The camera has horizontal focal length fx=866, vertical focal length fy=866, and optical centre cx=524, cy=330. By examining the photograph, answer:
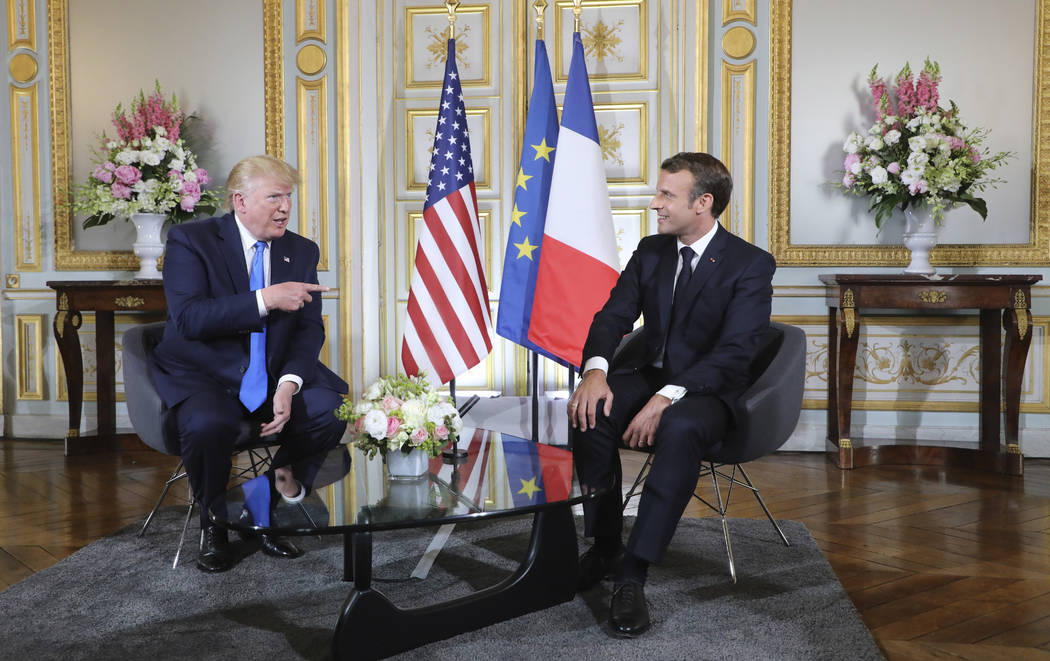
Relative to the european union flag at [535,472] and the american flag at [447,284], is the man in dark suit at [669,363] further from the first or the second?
the american flag at [447,284]

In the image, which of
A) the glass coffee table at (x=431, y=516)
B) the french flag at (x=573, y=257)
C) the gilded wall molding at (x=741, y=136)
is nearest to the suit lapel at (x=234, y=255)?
the glass coffee table at (x=431, y=516)

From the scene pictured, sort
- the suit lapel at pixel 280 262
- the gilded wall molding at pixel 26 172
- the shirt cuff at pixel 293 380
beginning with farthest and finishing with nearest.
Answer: the gilded wall molding at pixel 26 172 → the suit lapel at pixel 280 262 → the shirt cuff at pixel 293 380

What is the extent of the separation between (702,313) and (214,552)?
1604 millimetres

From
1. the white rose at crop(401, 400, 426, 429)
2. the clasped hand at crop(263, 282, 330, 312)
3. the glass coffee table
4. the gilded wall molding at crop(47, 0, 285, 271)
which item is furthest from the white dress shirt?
the gilded wall molding at crop(47, 0, 285, 271)

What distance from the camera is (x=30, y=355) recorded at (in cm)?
482

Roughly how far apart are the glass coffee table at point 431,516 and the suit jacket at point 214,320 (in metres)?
0.48

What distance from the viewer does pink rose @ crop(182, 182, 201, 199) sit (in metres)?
4.35

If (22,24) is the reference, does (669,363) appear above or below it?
below

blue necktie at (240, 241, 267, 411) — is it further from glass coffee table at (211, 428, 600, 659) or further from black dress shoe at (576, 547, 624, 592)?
black dress shoe at (576, 547, 624, 592)

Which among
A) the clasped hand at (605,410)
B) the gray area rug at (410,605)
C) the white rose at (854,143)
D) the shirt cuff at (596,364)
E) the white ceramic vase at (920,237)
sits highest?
the white rose at (854,143)

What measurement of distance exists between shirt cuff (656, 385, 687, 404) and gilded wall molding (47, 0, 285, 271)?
10.1 ft

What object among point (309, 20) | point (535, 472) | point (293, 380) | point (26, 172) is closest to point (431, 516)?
point (535, 472)

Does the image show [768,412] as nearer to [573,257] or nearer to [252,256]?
[573,257]

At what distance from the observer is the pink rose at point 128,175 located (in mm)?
4227
